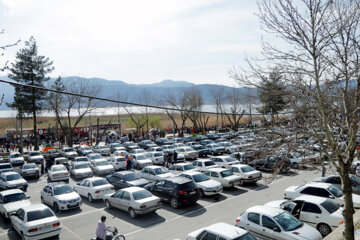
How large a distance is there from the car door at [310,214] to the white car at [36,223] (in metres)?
9.71

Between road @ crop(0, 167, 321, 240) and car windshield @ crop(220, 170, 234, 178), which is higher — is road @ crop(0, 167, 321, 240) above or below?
below

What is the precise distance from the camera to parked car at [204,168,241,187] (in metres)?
17.7

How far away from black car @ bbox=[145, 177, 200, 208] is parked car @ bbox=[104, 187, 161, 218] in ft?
3.98

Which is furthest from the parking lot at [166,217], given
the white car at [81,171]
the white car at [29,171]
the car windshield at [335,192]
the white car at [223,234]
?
the white car at [29,171]

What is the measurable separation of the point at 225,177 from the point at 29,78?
111 ft

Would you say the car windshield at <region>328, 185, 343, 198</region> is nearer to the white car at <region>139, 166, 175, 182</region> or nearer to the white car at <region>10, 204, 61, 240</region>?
the white car at <region>139, 166, 175, 182</region>

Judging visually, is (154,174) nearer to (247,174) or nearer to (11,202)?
(247,174)

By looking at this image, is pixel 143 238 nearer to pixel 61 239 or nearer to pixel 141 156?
pixel 61 239

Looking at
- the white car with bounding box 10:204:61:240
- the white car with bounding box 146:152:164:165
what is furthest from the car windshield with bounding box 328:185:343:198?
the white car with bounding box 146:152:164:165

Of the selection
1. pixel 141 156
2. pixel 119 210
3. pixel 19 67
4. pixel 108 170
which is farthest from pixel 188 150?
pixel 19 67

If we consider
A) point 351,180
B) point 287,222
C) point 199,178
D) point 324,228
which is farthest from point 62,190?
point 351,180

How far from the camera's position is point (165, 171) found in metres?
20.1

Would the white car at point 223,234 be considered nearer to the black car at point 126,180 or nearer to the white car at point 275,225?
the white car at point 275,225

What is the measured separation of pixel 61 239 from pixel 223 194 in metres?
9.31
